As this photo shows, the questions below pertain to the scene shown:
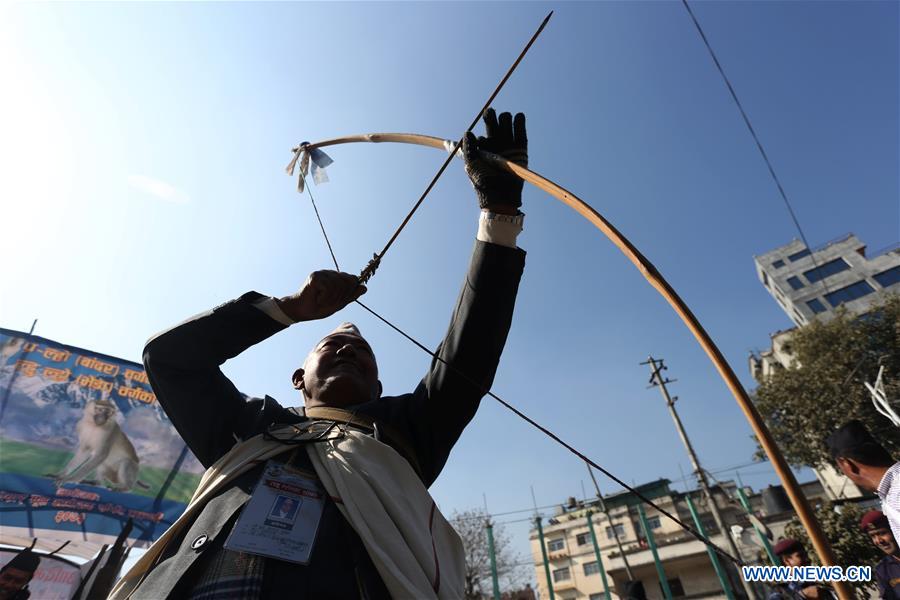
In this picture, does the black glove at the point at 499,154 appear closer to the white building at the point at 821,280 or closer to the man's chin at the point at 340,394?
the man's chin at the point at 340,394

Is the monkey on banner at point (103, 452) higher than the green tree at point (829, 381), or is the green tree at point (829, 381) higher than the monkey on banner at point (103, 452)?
the green tree at point (829, 381)

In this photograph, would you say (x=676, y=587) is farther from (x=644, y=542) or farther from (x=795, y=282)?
(x=795, y=282)

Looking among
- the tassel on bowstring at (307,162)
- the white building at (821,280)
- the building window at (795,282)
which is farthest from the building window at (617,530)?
the tassel on bowstring at (307,162)

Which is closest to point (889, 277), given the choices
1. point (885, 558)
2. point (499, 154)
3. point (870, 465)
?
point (885, 558)

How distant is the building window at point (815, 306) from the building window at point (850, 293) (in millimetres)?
837

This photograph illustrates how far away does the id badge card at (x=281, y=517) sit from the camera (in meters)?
1.32

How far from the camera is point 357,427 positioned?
1.88 m

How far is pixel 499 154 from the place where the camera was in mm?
2309

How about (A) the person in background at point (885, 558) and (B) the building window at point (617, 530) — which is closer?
(A) the person in background at point (885, 558)

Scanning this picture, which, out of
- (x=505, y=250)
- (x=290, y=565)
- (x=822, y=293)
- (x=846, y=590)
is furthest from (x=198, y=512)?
(x=822, y=293)

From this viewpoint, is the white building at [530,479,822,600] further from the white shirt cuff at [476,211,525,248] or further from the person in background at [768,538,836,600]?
the white shirt cuff at [476,211,525,248]

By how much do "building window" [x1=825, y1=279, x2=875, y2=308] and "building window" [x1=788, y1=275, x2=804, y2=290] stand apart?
291 centimetres

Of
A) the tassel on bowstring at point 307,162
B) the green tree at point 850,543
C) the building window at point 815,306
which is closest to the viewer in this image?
the tassel on bowstring at point 307,162

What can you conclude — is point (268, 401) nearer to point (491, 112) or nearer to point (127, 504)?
point (491, 112)
